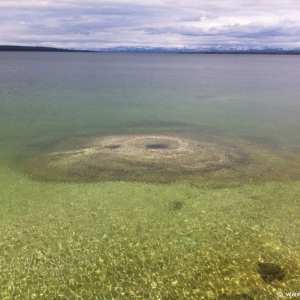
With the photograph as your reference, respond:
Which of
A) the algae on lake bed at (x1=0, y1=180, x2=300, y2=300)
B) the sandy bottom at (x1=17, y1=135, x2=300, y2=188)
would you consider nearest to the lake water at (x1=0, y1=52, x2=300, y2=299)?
the algae on lake bed at (x1=0, y1=180, x2=300, y2=300)

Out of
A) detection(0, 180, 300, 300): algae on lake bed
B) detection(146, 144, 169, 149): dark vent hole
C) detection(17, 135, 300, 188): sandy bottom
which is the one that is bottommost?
detection(0, 180, 300, 300): algae on lake bed

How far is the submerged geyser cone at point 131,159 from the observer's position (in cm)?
2173

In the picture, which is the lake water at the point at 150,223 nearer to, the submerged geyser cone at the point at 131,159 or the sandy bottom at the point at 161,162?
the sandy bottom at the point at 161,162

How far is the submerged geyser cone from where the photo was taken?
71.3ft

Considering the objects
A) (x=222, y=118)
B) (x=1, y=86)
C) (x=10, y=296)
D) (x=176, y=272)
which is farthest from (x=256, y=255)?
(x=1, y=86)

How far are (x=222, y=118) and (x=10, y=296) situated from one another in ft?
111

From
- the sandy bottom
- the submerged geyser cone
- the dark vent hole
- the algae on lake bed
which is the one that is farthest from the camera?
the dark vent hole

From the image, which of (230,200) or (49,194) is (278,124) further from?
(49,194)

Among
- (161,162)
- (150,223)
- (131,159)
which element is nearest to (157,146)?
(161,162)

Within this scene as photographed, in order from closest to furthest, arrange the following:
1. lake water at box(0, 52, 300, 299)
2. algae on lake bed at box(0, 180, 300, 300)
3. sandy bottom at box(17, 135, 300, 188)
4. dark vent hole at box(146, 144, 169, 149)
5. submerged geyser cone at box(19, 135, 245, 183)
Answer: algae on lake bed at box(0, 180, 300, 300) → lake water at box(0, 52, 300, 299) → sandy bottom at box(17, 135, 300, 188) → submerged geyser cone at box(19, 135, 245, 183) → dark vent hole at box(146, 144, 169, 149)

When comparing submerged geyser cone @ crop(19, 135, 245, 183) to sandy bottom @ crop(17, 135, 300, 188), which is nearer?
sandy bottom @ crop(17, 135, 300, 188)

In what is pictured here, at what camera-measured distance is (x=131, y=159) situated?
79.5 feet

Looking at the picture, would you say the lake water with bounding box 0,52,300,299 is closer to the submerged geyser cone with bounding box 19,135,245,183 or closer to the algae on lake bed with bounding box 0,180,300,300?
the algae on lake bed with bounding box 0,180,300,300

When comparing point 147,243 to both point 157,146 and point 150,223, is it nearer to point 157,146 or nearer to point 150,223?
point 150,223
